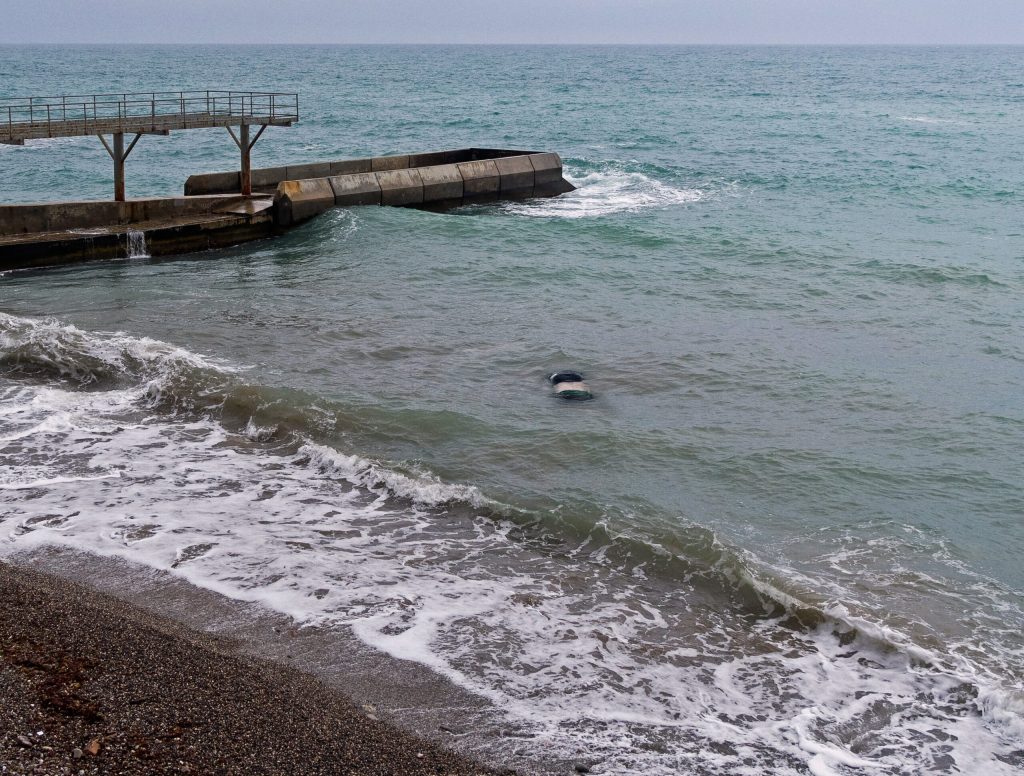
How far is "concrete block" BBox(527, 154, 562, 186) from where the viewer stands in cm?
3106

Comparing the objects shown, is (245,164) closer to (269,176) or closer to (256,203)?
(256,203)

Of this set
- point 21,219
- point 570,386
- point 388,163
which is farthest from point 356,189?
point 570,386

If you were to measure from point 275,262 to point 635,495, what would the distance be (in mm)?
13191

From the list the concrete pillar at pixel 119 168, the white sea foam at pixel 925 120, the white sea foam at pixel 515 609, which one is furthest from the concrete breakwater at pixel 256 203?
the white sea foam at pixel 925 120

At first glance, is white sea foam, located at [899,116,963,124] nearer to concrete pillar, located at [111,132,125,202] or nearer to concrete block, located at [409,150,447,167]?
concrete block, located at [409,150,447,167]

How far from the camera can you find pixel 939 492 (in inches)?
424

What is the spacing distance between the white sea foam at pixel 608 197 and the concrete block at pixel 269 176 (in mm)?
6034

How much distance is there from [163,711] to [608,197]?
27.2 m

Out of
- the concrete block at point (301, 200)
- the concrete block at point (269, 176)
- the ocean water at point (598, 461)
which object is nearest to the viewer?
the ocean water at point (598, 461)

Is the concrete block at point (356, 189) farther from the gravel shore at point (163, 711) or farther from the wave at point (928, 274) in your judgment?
the gravel shore at point (163, 711)

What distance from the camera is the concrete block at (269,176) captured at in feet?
88.7

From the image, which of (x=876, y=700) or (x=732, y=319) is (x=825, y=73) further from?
(x=876, y=700)

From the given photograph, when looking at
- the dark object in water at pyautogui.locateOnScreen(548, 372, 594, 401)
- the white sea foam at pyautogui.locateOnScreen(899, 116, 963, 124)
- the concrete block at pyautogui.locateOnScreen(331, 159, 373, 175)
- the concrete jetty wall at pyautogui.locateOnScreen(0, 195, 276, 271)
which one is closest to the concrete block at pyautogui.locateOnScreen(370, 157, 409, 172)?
the concrete block at pyautogui.locateOnScreen(331, 159, 373, 175)

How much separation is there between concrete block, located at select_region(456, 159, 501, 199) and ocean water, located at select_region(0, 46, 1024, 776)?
129 inches
